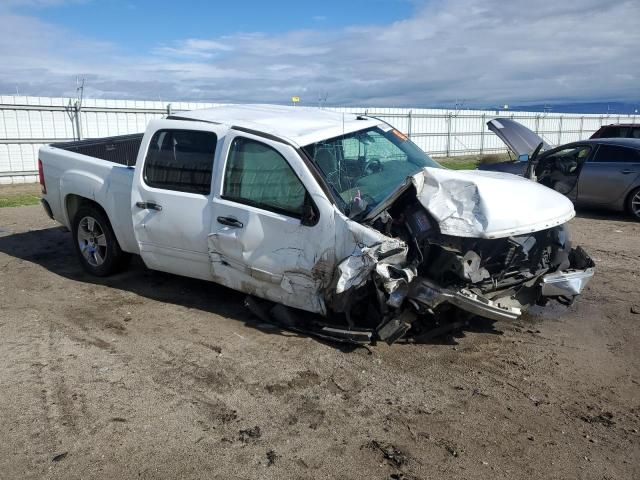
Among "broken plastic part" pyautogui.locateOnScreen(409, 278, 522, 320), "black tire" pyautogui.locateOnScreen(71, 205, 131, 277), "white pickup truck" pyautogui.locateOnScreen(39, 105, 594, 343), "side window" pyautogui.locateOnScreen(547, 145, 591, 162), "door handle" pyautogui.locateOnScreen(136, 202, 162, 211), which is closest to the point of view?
"broken plastic part" pyautogui.locateOnScreen(409, 278, 522, 320)

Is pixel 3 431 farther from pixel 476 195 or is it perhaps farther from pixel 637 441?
pixel 637 441

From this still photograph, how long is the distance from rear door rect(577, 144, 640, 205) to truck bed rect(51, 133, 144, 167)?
27.3ft

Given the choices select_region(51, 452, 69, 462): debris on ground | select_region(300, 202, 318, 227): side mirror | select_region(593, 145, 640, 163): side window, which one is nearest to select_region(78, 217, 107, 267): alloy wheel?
select_region(300, 202, 318, 227): side mirror

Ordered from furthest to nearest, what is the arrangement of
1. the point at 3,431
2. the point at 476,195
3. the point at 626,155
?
the point at 626,155
the point at 476,195
the point at 3,431

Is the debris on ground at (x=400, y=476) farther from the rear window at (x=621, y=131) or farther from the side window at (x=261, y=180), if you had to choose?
the rear window at (x=621, y=131)

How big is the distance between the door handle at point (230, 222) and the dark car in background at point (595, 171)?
6551mm

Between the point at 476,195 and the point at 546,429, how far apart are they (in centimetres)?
175

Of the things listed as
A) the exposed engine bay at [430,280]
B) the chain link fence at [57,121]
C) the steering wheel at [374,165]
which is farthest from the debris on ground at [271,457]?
the chain link fence at [57,121]

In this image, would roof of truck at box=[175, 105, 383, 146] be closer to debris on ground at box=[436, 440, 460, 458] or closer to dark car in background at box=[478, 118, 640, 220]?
debris on ground at box=[436, 440, 460, 458]

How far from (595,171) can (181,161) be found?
857 cm

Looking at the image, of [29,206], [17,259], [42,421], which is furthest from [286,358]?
[29,206]

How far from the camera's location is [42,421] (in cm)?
365

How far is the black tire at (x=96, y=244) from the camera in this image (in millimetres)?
6441

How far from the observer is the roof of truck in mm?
5023
